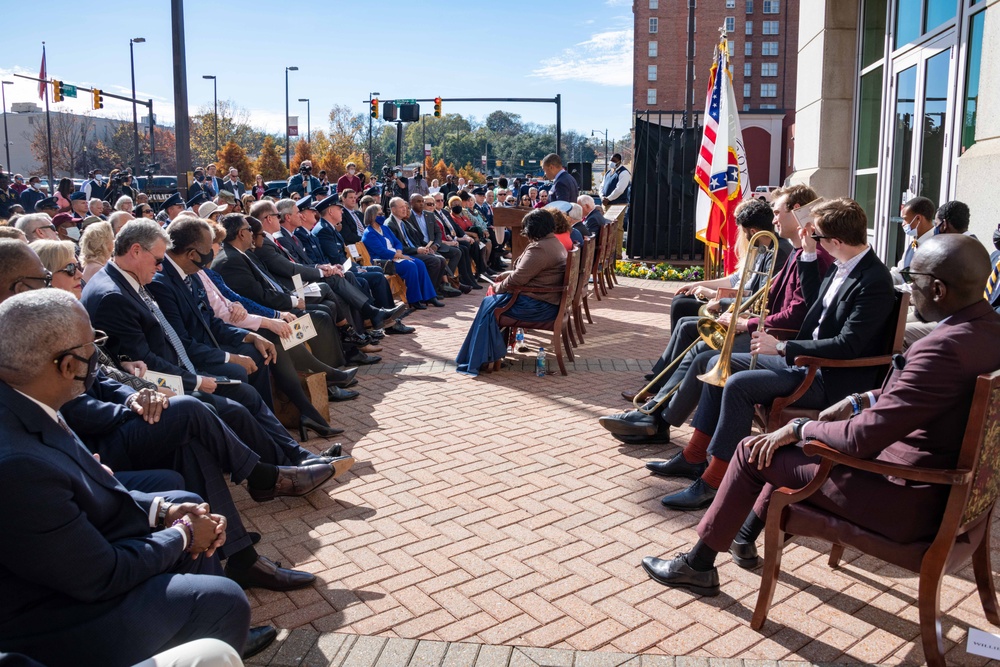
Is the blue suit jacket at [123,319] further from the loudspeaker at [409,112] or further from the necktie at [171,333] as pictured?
the loudspeaker at [409,112]

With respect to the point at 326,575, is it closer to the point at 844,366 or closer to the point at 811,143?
the point at 844,366

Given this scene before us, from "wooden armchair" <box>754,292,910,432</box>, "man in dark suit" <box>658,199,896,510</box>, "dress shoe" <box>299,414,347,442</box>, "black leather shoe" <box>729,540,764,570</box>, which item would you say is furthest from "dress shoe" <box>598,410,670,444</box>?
A: "dress shoe" <box>299,414,347,442</box>

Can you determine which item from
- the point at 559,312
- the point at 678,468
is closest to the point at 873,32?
the point at 559,312

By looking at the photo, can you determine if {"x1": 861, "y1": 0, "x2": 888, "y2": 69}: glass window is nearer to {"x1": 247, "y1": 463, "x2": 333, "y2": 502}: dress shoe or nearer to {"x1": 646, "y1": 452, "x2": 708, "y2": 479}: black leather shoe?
{"x1": 646, "y1": 452, "x2": 708, "y2": 479}: black leather shoe

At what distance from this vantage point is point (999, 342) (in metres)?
2.67

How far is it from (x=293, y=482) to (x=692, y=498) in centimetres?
217

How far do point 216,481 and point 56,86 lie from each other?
94.6ft

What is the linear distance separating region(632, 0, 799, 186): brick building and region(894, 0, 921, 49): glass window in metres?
62.7

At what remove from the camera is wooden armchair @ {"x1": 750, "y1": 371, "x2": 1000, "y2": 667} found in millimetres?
2627

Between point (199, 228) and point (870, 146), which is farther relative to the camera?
point (870, 146)

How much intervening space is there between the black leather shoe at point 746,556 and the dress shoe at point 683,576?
197mm

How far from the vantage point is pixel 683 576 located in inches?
137

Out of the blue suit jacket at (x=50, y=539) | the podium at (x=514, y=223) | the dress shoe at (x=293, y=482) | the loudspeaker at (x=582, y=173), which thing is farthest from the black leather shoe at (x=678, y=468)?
the loudspeaker at (x=582, y=173)

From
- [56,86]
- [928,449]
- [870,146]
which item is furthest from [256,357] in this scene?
[56,86]
